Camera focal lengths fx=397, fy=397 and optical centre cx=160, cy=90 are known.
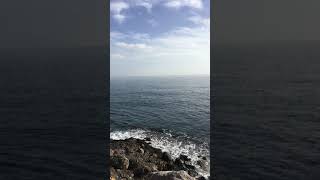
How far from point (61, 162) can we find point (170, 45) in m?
9.77

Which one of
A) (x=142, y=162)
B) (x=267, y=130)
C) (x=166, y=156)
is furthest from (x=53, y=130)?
(x=267, y=130)

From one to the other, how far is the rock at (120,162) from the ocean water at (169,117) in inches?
117

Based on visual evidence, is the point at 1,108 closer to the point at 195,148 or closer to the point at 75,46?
the point at 195,148

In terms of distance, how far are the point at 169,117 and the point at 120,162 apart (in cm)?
913

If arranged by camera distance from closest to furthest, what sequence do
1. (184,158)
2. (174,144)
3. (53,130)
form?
(184,158)
(174,144)
(53,130)

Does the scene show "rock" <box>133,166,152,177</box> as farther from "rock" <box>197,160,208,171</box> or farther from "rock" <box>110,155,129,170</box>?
"rock" <box>197,160,208,171</box>

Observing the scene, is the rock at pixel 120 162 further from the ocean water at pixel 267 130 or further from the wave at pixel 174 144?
the ocean water at pixel 267 130

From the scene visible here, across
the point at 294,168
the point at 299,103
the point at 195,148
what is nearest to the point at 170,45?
the point at 195,148

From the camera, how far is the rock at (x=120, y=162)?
19.9 meters

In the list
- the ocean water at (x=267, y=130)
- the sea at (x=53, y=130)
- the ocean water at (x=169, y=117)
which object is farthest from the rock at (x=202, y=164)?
the sea at (x=53, y=130)

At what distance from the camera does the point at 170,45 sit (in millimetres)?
21766

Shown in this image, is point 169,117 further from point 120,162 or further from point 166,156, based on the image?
point 120,162

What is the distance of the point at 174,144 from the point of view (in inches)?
926

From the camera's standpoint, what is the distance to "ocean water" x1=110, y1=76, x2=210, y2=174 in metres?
23.2
